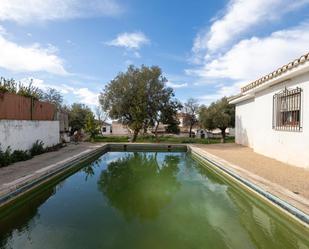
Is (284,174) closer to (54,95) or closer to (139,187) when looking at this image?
(139,187)

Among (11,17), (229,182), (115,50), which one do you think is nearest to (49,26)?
(11,17)

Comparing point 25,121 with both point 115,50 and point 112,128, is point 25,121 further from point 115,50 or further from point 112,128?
point 112,128

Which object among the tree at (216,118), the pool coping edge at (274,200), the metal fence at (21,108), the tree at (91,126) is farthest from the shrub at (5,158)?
the tree at (216,118)

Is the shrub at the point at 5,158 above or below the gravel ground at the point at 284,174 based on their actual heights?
above

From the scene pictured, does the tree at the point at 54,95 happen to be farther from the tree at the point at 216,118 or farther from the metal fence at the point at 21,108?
the metal fence at the point at 21,108

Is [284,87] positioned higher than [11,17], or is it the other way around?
[11,17]

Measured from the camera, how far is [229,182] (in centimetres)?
852

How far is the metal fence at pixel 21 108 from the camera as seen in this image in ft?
33.3

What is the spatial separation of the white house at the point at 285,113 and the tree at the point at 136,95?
32.4ft

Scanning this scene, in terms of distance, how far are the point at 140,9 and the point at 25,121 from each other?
7300mm

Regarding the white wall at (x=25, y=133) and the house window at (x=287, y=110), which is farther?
the white wall at (x=25, y=133)

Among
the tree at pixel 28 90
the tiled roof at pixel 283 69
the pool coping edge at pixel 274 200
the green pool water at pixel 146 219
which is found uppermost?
the tiled roof at pixel 283 69

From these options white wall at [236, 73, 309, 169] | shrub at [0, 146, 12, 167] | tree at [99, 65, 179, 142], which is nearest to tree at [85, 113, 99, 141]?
tree at [99, 65, 179, 142]

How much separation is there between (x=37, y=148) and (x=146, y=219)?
349 inches
